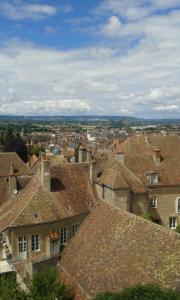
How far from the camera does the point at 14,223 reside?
3456 cm

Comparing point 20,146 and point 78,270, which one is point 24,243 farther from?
point 20,146

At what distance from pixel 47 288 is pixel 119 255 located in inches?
194

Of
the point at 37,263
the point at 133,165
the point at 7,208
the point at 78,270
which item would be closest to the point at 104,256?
the point at 78,270

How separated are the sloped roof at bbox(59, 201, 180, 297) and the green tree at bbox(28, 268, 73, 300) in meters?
1.26

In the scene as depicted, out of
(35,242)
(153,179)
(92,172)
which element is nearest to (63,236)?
(35,242)

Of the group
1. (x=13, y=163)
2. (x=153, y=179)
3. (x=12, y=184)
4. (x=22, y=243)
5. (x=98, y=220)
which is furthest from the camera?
(x=13, y=163)

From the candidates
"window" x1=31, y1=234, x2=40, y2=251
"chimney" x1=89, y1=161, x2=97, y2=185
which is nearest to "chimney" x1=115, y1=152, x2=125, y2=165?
"chimney" x1=89, y1=161, x2=97, y2=185

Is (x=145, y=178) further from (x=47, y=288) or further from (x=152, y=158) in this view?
(x=47, y=288)

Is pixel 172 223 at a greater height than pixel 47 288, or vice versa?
pixel 47 288

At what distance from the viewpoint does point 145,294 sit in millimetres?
18984

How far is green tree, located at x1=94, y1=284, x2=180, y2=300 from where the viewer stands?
18.7 metres

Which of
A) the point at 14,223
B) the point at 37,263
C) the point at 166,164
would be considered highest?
the point at 166,164

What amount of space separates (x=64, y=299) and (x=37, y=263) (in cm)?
722

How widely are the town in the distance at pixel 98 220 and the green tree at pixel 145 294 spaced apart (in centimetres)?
11
